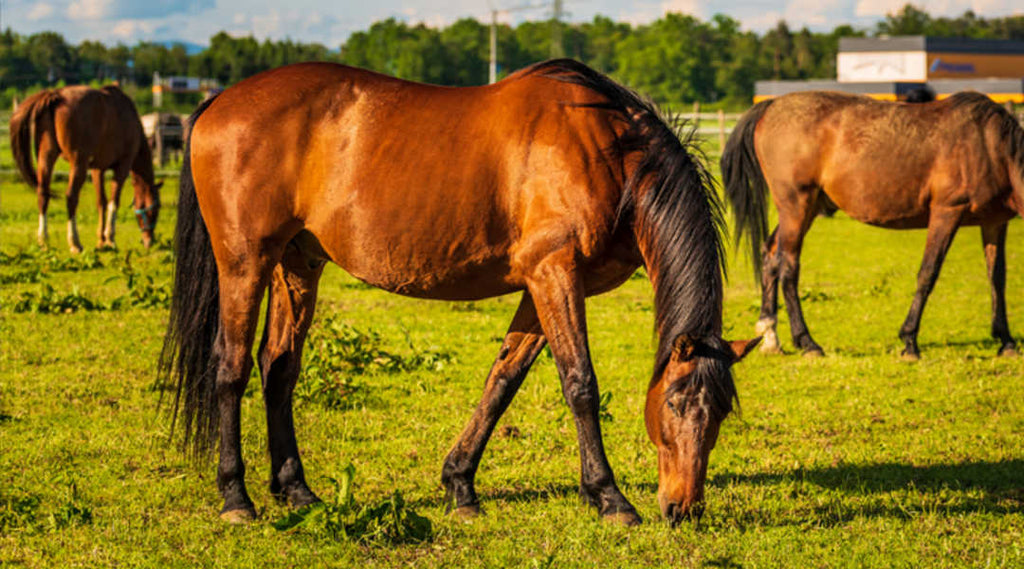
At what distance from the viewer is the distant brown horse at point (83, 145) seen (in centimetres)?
1380

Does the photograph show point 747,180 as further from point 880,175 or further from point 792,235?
point 880,175

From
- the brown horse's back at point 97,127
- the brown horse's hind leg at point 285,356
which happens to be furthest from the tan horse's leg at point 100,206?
the brown horse's hind leg at point 285,356

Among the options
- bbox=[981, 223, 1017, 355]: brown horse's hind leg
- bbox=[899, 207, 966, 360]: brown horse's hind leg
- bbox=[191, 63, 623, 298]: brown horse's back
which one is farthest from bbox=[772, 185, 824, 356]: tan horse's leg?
bbox=[191, 63, 623, 298]: brown horse's back

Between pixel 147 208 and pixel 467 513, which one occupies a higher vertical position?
pixel 147 208

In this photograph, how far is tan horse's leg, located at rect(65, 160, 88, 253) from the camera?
13641mm

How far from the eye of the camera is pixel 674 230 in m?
4.43

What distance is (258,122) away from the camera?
15.6 ft

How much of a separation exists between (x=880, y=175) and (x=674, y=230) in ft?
17.2

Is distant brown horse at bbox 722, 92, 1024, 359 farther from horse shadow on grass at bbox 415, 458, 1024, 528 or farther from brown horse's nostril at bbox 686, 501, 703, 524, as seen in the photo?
brown horse's nostril at bbox 686, 501, 703, 524

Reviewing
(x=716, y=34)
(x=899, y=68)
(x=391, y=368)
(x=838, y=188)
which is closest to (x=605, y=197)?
(x=391, y=368)

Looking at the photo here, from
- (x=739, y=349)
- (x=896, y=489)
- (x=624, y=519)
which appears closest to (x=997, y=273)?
(x=896, y=489)

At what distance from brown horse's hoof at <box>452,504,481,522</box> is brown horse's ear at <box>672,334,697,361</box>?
1.30 metres

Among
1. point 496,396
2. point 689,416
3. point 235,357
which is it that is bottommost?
point 496,396

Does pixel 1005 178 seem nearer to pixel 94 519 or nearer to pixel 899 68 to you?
pixel 94 519
